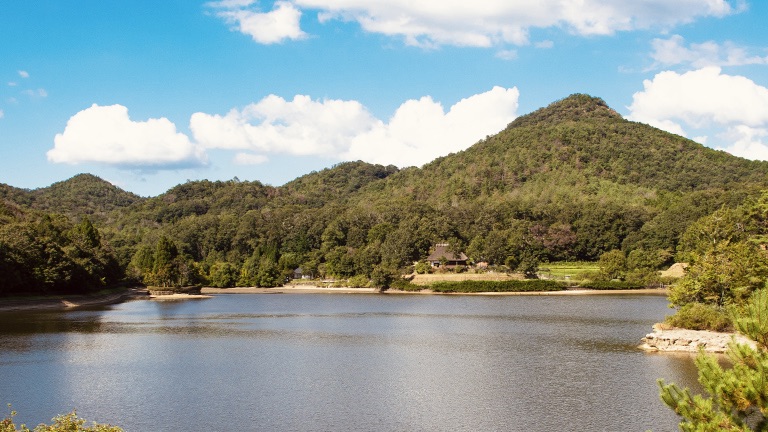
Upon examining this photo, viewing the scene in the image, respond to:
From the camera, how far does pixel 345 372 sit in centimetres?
2784

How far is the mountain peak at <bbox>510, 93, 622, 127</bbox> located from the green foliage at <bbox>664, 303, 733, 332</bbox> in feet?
482

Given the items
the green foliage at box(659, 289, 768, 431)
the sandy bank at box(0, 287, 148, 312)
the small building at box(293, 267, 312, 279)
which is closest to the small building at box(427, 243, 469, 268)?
the small building at box(293, 267, 312, 279)

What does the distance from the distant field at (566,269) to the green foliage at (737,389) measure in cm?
7580

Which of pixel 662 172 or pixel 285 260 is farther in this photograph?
pixel 662 172

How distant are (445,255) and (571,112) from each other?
109 metres

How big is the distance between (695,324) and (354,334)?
18687 millimetres

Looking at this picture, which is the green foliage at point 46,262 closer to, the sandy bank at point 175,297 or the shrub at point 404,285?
the sandy bank at point 175,297

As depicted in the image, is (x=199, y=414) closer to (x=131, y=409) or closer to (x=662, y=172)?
(x=131, y=409)

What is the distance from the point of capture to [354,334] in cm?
4025

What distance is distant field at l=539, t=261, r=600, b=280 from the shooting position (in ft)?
279

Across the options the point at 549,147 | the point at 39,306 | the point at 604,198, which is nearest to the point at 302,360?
the point at 39,306

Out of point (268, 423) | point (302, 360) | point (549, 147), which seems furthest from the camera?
point (549, 147)

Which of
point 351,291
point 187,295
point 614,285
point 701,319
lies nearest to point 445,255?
point 351,291

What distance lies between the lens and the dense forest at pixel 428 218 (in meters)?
81.6
